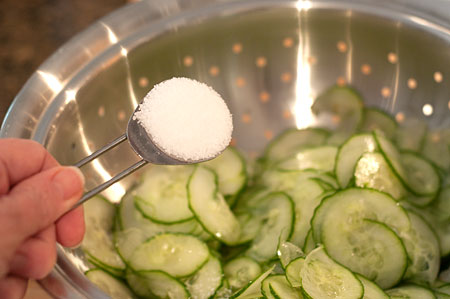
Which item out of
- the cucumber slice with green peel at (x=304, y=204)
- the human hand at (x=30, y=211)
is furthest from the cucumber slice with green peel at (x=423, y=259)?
the human hand at (x=30, y=211)

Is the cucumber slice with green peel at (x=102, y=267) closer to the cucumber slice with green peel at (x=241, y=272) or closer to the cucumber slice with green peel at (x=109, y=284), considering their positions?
the cucumber slice with green peel at (x=109, y=284)

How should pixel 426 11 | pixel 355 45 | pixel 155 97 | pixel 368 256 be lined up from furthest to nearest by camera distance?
1. pixel 355 45
2. pixel 426 11
3. pixel 368 256
4. pixel 155 97

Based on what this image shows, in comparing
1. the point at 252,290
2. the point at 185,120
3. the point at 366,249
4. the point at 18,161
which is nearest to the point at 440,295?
the point at 366,249

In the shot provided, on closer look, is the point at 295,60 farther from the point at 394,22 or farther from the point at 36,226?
the point at 36,226

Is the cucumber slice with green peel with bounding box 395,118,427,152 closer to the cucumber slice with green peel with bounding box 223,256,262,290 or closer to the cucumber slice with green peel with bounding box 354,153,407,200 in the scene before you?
the cucumber slice with green peel with bounding box 354,153,407,200

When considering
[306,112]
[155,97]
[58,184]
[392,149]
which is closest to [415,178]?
[392,149]
